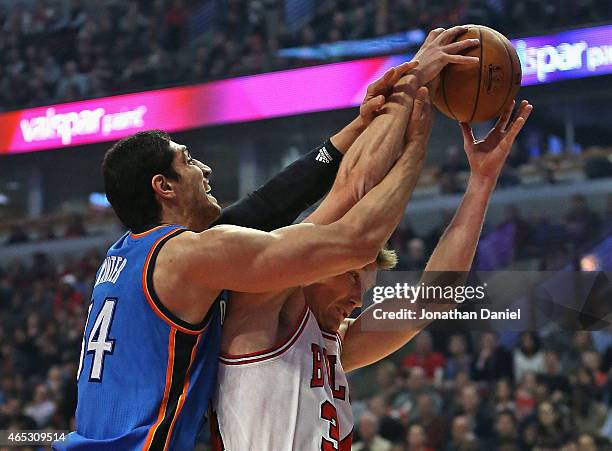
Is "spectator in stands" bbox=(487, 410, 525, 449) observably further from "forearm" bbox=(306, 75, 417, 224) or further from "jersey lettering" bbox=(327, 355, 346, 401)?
"forearm" bbox=(306, 75, 417, 224)

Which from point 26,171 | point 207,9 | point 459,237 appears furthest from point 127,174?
point 26,171

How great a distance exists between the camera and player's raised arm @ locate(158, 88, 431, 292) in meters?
2.49

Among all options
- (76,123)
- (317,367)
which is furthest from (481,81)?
(76,123)

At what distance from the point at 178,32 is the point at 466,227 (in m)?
10.7

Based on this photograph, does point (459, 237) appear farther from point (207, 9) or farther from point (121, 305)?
point (207, 9)

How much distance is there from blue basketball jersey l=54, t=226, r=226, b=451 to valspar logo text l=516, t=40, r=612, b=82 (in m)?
8.29

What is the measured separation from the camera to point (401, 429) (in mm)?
7684

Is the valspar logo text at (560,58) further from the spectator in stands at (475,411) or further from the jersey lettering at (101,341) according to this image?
the jersey lettering at (101,341)

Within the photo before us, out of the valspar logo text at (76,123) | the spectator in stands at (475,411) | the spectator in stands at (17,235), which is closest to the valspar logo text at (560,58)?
the spectator in stands at (475,411)

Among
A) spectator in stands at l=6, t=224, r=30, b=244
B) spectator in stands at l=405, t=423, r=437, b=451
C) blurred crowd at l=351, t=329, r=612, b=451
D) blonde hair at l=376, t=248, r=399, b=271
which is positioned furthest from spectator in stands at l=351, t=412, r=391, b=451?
spectator in stands at l=6, t=224, r=30, b=244

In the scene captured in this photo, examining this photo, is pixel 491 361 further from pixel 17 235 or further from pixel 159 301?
pixel 17 235

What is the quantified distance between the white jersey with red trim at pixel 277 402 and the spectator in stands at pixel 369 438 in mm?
5045

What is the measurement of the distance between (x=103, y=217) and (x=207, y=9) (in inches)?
138

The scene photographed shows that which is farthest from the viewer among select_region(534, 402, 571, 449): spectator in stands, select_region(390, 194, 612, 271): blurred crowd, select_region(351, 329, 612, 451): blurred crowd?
select_region(390, 194, 612, 271): blurred crowd
